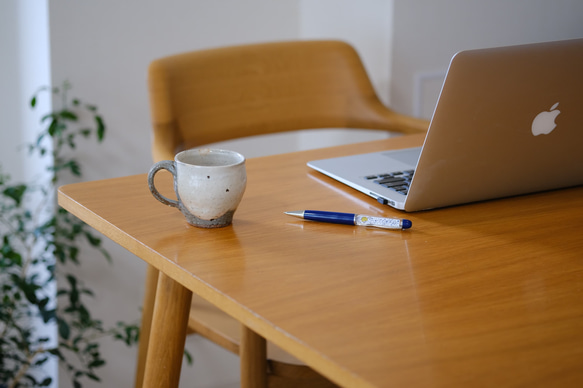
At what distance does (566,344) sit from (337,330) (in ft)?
0.55

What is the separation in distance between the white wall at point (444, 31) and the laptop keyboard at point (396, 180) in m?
1.04

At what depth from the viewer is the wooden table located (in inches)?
19.4

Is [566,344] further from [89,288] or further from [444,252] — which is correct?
[89,288]

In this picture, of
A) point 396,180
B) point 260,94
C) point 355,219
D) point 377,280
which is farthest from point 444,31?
point 377,280

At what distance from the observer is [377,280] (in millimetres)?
624

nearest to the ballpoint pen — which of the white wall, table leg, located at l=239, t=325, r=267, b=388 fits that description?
table leg, located at l=239, t=325, r=267, b=388

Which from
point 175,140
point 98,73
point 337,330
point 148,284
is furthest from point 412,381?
point 98,73

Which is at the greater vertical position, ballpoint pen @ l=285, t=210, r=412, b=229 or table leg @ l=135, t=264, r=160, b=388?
ballpoint pen @ l=285, t=210, r=412, b=229

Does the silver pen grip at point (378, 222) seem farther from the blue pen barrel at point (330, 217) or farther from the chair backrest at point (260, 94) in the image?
the chair backrest at point (260, 94)

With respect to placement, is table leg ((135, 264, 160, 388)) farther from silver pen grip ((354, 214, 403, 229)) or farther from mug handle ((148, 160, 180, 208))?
silver pen grip ((354, 214, 403, 229))

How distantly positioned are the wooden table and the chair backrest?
453 mm

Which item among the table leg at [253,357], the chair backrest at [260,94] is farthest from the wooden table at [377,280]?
the chair backrest at [260,94]

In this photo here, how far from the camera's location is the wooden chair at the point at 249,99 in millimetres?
1296

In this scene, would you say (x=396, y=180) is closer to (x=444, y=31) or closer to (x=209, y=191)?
(x=209, y=191)
